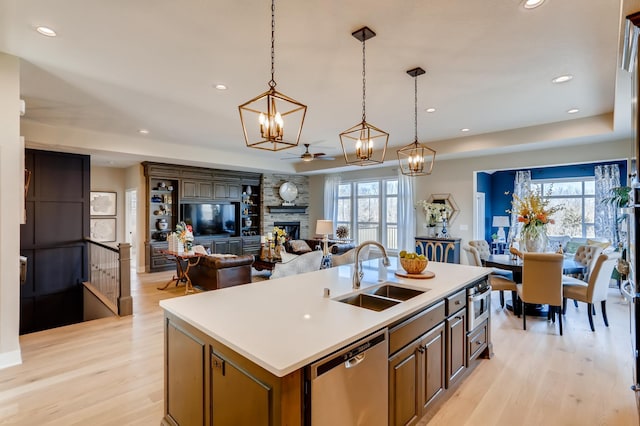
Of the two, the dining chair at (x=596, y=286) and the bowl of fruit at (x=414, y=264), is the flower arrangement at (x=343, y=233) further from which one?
the bowl of fruit at (x=414, y=264)

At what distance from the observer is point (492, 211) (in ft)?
29.7

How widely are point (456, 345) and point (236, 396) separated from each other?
1832mm

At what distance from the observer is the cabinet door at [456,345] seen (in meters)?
2.41

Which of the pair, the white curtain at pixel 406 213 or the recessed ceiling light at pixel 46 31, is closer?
the recessed ceiling light at pixel 46 31

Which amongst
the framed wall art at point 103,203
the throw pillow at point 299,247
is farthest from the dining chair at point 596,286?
the framed wall art at point 103,203

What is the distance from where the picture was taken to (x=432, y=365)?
86.5 inches

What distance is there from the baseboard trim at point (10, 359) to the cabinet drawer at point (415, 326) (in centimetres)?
354

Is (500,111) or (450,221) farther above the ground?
(500,111)

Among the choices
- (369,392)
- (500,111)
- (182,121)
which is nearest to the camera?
(369,392)

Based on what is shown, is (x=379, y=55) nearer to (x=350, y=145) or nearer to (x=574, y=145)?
(x=350, y=145)

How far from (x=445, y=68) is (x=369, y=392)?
3.06m

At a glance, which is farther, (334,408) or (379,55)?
(379,55)

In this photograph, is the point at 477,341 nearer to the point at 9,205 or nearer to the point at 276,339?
the point at 276,339

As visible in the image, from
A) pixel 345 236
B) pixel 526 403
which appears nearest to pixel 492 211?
pixel 345 236
